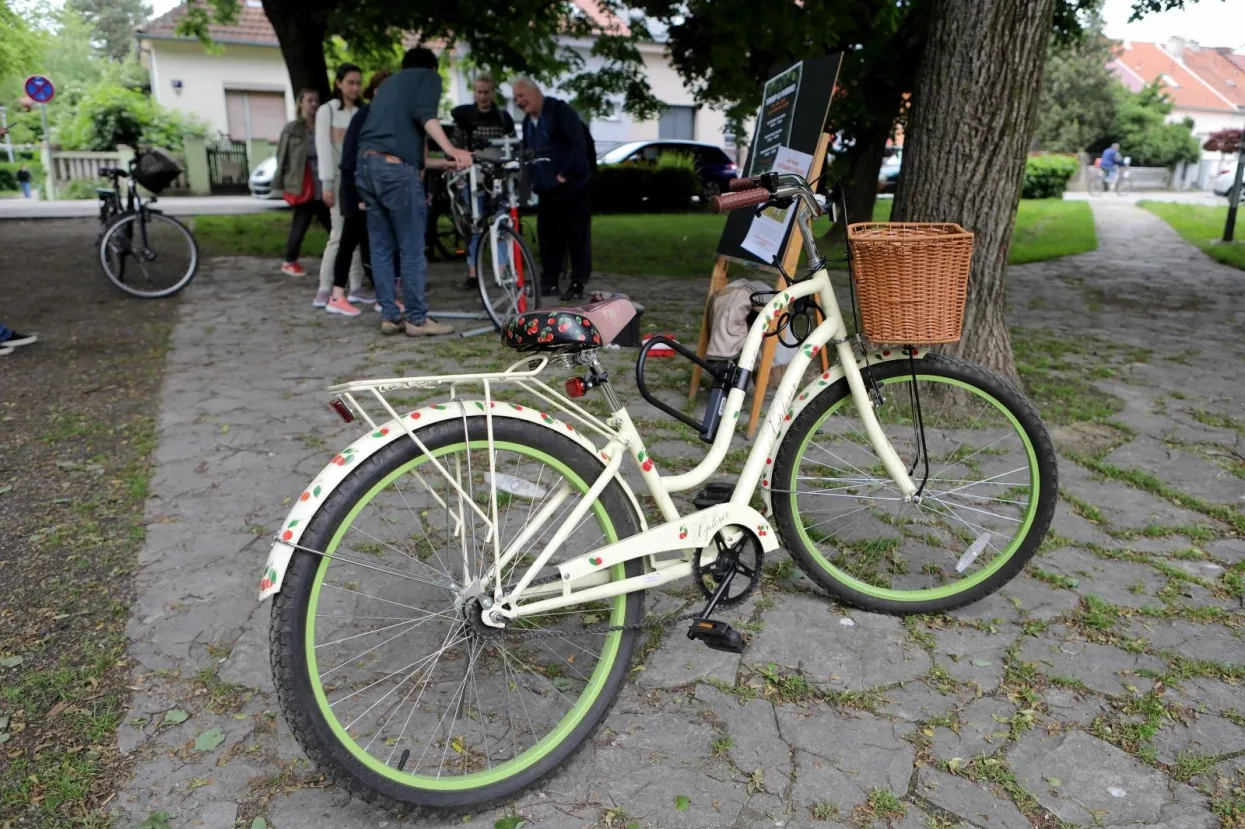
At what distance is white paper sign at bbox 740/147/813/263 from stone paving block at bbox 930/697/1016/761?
89.1 inches

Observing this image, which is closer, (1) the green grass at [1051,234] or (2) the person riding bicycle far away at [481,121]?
(2) the person riding bicycle far away at [481,121]

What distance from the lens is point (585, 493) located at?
236 cm

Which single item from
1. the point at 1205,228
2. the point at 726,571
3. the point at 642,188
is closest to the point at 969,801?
the point at 726,571

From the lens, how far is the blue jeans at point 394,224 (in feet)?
20.4

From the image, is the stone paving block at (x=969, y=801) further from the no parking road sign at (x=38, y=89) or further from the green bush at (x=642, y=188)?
the no parking road sign at (x=38, y=89)

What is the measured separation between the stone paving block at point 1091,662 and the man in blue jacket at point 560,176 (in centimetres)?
609

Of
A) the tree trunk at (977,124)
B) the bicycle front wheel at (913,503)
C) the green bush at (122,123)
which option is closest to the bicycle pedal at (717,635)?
the bicycle front wheel at (913,503)

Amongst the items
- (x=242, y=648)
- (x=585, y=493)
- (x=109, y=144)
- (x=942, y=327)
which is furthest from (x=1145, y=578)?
(x=109, y=144)

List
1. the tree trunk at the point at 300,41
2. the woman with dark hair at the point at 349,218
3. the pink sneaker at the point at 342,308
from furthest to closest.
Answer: the tree trunk at the point at 300,41 → the pink sneaker at the point at 342,308 → the woman with dark hair at the point at 349,218

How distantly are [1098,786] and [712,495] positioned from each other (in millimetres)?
1262

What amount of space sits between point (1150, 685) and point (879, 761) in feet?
3.17

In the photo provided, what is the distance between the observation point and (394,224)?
6.41 meters

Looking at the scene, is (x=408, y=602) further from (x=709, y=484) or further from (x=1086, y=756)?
(x=1086, y=756)

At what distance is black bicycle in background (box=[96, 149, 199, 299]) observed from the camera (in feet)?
27.3
